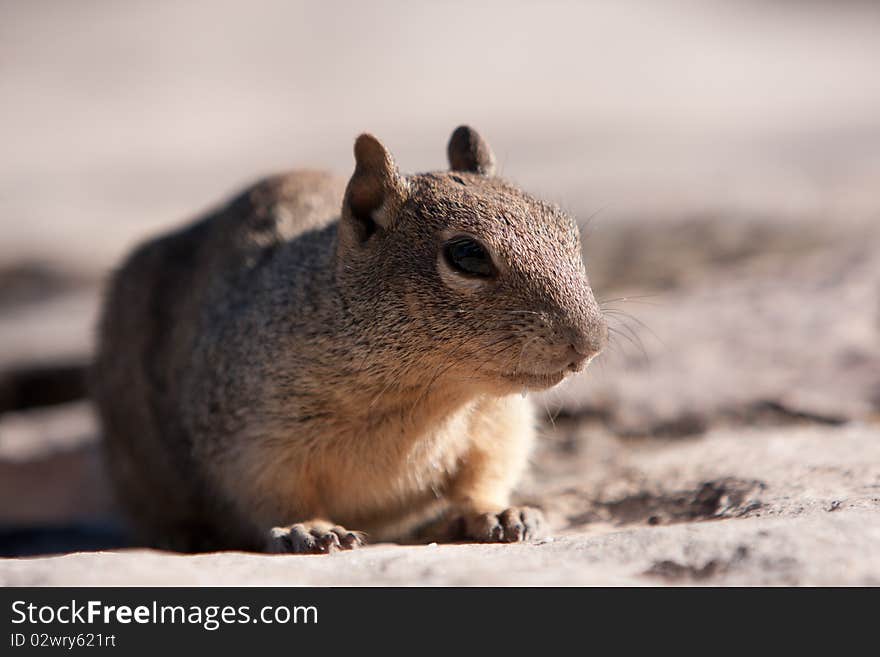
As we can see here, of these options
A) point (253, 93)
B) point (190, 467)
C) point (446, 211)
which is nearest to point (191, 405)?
point (190, 467)

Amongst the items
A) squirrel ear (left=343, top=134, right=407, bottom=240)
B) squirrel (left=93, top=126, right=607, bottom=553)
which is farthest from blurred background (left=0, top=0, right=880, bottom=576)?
squirrel ear (left=343, top=134, right=407, bottom=240)

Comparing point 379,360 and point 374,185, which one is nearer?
point 379,360

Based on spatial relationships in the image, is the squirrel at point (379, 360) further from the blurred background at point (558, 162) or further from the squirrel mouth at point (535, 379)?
the blurred background at point (558, 162)

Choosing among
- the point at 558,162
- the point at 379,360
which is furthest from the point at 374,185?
the point at 558,162

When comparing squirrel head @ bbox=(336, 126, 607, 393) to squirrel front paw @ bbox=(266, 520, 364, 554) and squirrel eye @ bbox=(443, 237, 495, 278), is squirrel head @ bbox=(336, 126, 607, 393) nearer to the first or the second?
squirrel eye @ bbox=(443, 237, 495, 278)

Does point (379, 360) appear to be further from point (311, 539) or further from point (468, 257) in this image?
point (311, 539)
